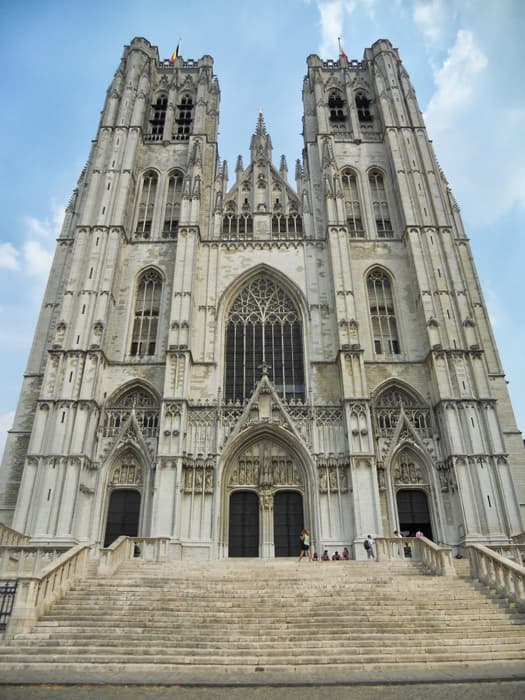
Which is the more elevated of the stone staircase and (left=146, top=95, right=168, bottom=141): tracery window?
(left=146, top=95, right=168, bottom=141): tracery window

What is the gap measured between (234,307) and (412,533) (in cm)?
1283

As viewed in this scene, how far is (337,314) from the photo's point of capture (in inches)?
899

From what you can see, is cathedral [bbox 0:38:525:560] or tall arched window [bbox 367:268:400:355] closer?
cathedral [bbox 0:38:525:560]

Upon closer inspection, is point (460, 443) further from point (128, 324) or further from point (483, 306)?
point (128, 324)

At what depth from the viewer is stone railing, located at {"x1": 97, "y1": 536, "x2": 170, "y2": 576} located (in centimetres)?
1314

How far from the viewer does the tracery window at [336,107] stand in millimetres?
32469

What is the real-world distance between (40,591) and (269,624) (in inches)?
179

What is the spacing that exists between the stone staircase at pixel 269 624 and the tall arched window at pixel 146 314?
42.0ft

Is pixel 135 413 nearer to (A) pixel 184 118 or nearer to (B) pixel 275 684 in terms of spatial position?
(B) pixel 275 684

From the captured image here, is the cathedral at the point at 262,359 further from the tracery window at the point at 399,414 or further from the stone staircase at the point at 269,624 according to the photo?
the stone staircase at the point at 269,624

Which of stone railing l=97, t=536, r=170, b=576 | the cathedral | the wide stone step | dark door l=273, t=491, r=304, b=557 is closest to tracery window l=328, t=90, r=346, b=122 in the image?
the cathedral

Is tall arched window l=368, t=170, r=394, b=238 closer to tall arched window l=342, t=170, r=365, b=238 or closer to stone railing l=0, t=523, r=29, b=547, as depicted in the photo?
tall arched window l=342, t=170, r=365, b=238

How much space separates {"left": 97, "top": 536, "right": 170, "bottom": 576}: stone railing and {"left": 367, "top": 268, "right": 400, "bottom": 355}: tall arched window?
12.7m

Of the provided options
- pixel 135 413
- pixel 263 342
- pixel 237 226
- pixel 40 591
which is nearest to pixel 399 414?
pixel 263 342
